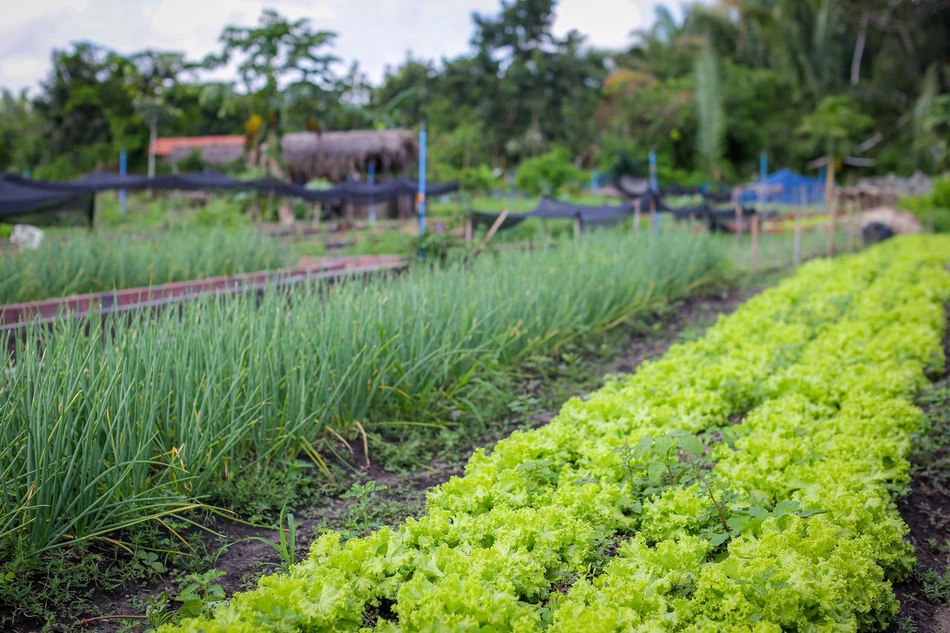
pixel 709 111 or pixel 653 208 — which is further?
pixel 709 111

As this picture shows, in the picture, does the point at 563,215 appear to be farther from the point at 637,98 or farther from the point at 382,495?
the point at 637,98

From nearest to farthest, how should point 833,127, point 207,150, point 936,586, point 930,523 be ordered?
point 936,586, point 930,523, point 833,127, point 207,150

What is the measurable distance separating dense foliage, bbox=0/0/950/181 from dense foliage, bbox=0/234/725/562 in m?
22.8

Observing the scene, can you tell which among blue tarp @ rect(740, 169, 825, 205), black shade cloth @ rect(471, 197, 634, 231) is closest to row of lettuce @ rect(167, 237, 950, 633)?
black shade cloth @ rect(471, 197, 634, 231)

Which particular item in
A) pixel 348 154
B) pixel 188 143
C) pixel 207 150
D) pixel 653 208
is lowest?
pixel 653 208

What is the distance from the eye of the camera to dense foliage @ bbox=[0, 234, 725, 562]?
2.44 metres

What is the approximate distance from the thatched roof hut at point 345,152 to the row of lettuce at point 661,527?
17.3 m

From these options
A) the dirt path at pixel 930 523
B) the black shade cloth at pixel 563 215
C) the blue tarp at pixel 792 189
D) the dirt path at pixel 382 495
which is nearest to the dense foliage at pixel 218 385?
the dirt path at pixel 382 495

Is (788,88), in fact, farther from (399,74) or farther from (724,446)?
(724,446)

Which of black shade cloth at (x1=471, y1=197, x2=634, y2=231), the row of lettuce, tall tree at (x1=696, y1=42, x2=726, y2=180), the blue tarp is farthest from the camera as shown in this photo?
tall tree at (x1=696, y1=42, x2=726, y2=180)

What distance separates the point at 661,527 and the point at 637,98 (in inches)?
1225

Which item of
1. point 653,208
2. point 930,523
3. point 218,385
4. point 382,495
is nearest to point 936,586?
point 930,523

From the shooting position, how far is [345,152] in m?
21.1

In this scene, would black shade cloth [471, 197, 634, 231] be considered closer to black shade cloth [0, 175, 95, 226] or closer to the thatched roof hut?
black shade cloth [0, 175, 95, 226]
